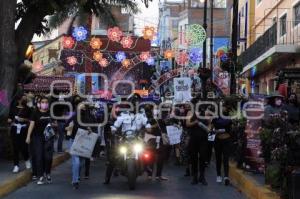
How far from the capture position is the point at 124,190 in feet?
41.6

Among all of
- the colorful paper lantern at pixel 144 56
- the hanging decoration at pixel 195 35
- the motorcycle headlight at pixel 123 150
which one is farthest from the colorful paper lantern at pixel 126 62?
the motorcycle headlight at pixel 123 150

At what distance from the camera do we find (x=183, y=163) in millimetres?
17672

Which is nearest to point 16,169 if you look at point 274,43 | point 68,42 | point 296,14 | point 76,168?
point 76,168

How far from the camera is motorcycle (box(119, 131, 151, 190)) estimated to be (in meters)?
12.6

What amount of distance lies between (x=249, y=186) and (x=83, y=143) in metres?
3.59

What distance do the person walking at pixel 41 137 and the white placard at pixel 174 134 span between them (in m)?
3.95

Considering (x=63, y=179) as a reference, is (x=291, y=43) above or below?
above

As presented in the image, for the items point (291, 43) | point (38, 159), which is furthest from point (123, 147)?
point (291, 43)

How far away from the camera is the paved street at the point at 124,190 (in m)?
12.0

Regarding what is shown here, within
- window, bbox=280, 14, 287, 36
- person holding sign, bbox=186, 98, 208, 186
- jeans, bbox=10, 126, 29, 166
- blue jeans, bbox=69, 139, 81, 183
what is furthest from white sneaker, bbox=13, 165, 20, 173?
window, bbox=280, 14, 287, 36

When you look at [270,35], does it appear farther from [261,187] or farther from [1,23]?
[261,187]

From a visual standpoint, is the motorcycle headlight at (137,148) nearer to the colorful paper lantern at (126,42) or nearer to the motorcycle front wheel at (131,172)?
the motorcycle front wheel at (131,172)

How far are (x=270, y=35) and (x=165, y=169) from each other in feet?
43.4

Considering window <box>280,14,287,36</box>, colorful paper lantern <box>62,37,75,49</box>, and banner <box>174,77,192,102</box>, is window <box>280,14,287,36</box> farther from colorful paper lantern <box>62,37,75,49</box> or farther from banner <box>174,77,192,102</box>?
colorful paper lantern <box>62,37,75,49</box>
